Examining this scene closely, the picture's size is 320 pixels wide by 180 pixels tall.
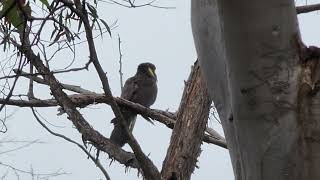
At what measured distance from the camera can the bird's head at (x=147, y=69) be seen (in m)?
6.07

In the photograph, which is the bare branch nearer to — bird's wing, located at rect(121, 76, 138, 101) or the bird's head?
bird's wing, located at rect(121, 76, 138, 101)

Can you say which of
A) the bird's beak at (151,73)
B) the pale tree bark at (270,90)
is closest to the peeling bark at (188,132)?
the pale tree bark at (270,90)

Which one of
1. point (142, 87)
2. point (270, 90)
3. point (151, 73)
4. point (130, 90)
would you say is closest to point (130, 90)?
point (130, 90)

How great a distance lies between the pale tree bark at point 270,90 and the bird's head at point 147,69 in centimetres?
500

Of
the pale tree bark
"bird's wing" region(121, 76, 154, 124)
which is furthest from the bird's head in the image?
the pale tree bark

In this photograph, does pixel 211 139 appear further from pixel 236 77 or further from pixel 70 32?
pixel 236 77

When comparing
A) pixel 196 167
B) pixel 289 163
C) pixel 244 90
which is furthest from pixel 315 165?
pixel 196 167

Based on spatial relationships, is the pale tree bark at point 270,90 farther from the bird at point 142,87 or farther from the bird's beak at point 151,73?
the bird's beak at point 151,73

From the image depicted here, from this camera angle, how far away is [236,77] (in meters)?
0.99

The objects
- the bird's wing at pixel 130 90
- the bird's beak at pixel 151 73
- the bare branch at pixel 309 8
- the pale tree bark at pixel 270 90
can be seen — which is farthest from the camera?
the bird's beak at pixel 151 73

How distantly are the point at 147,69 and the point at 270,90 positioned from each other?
5119 millimetres

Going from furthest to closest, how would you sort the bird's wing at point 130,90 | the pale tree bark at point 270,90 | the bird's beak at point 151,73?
the bird's beak at point 151,73 → the bird's wing at point 130,90 → the pale tree bark at point 270,90

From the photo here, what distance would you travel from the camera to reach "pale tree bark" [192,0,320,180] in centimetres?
93

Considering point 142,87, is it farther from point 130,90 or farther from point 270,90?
point 270,90
